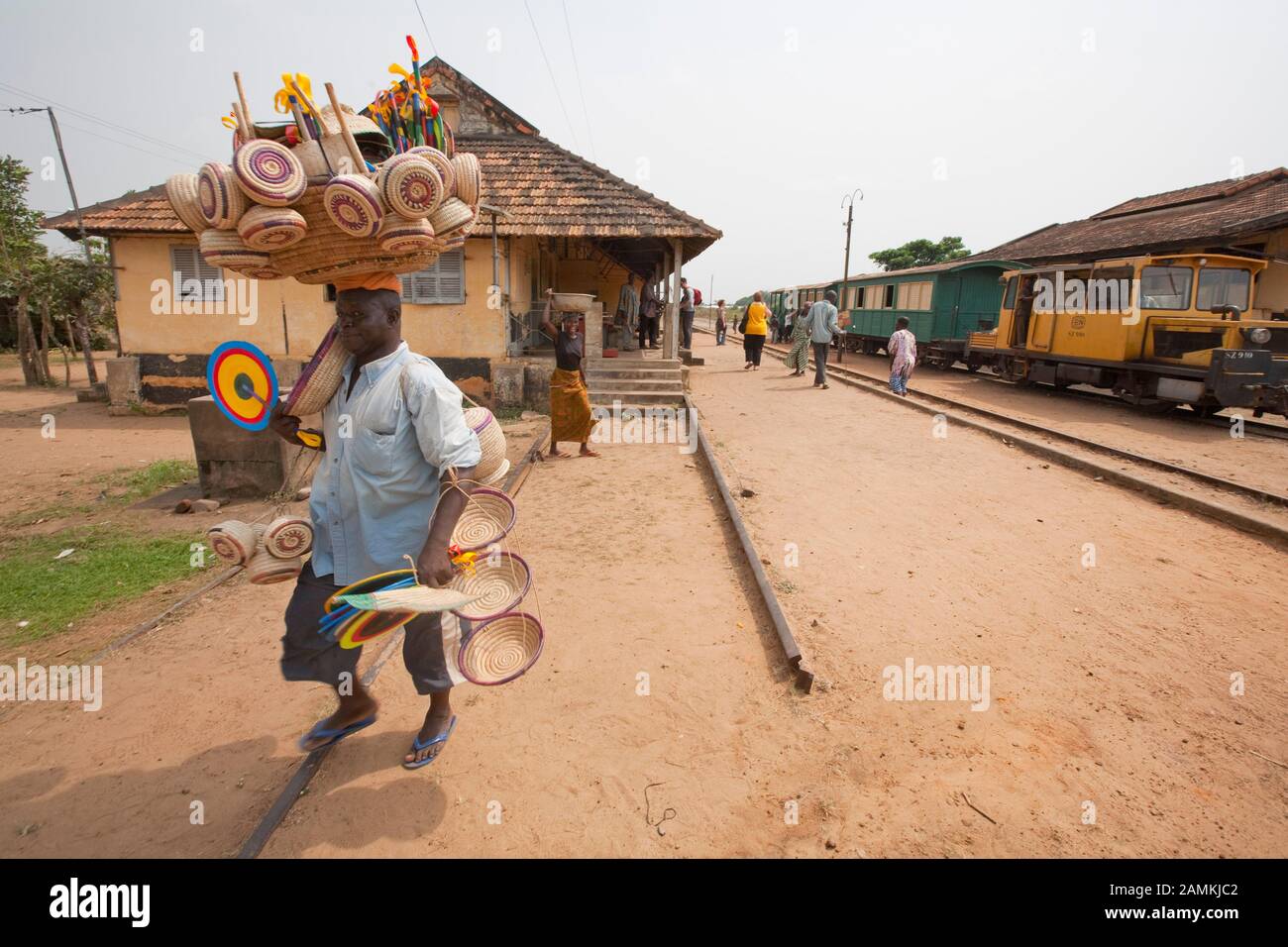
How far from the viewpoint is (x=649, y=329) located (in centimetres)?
1909

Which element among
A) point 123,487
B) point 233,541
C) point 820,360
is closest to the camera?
point 233,541

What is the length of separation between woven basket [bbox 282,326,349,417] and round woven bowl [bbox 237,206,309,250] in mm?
356

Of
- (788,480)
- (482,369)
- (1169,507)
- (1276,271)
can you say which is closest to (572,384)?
(788,480)

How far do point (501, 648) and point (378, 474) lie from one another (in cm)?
92

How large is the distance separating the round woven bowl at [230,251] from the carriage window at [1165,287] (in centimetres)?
1368

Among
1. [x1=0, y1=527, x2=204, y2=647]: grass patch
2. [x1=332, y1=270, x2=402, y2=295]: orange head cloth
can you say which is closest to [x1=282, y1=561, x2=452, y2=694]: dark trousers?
[x1=332, y1=270, x2=402, y2=295]: orange head cloth

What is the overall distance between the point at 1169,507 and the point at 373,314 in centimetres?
741

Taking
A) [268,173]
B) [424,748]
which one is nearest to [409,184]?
[268,173]

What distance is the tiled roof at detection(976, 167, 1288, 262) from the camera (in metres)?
15.0

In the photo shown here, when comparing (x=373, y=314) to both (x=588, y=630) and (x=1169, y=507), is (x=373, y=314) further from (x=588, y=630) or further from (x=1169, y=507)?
(x=1169, y=507)

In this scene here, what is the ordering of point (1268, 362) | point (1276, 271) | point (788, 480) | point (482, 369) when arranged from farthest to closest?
point (1276, 271)
point (482, 369)
point (1268, 362)
point (788, 480)

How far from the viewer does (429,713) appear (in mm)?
2867

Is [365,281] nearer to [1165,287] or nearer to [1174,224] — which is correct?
[1165,287]

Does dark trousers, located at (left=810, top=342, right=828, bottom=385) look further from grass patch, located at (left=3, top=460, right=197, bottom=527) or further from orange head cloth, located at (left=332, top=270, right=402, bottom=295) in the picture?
orange head cloth, located at (left=332, top=270, right=402, bottom=295)
